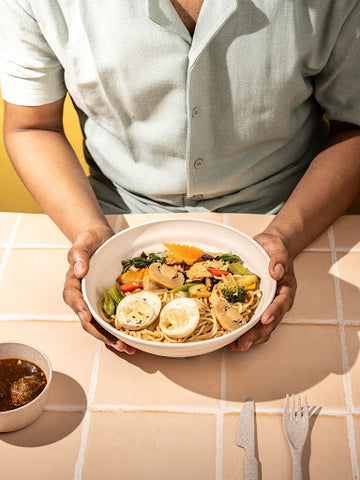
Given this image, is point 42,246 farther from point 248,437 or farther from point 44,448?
point 248,437

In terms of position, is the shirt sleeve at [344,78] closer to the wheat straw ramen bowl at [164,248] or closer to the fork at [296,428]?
the wheat straw ramen bowl at [164,248]

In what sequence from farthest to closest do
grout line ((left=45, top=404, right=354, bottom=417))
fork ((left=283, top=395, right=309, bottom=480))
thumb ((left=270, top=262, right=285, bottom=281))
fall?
thumb ((left=270, top=262, right=285, bottom=281))
grout line ((left=45, top=404, right=354, bottom=417))
fork ((left=283, top=395, right=309, bottom=480))

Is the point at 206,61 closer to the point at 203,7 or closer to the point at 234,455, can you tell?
the point at 203,7

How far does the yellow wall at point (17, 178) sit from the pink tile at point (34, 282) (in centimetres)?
142

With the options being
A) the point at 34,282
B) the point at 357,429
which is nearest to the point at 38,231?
the point at 34,282

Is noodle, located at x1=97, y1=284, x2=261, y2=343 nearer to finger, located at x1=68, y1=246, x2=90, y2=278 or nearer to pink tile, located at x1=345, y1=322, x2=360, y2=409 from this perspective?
finger, located at x1=68, y1=246, x2=90, y2=278

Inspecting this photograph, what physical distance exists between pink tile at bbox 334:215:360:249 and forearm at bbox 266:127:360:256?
27 millimetres

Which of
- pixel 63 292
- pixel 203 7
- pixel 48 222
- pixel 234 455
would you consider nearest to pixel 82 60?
pixel 203 7

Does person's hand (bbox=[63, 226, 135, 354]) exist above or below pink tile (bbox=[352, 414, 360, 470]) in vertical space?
above

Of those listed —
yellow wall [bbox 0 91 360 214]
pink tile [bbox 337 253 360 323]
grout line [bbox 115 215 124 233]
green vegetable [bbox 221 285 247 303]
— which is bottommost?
yellow wall [bbox 0 91 360 214]

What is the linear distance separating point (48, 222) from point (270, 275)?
75 cm

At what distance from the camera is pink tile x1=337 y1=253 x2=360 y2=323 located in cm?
144

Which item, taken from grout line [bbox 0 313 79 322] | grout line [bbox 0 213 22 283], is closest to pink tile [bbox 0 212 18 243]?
grout line [bbox 0 213 22 283]

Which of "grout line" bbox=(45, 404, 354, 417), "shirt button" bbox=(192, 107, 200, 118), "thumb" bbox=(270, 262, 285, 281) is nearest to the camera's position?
"grout line" bbox=(45, 404, 354, 417)
